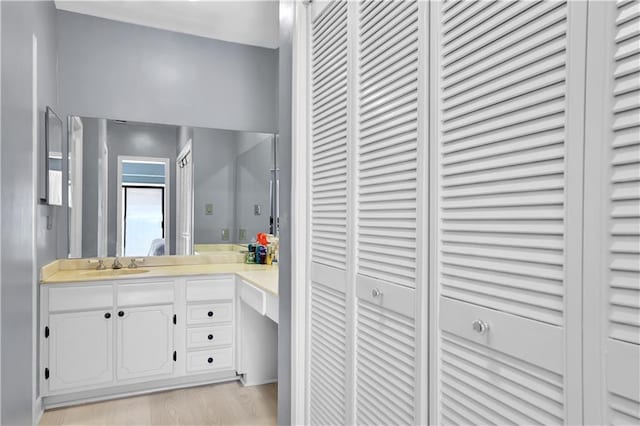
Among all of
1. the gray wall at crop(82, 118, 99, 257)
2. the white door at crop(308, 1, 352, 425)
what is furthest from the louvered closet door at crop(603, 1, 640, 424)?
the gray wall at crop(82, 118, 99, 257)

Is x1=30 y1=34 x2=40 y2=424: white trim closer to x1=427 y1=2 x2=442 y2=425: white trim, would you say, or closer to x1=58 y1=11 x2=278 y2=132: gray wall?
x1=58 y1=11 x2=278 y2=132: gray wall

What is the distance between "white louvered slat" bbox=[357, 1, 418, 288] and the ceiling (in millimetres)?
2131

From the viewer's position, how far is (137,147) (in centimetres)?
347

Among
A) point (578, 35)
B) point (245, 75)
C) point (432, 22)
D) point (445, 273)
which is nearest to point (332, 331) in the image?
point (445, 273)

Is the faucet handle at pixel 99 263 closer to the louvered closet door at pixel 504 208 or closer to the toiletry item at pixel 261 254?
the toiletry item at pixel 261 254

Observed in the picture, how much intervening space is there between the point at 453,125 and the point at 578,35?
320 millimetres

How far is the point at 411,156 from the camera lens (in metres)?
1.13

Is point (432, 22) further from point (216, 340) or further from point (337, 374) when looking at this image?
point (216, 340)

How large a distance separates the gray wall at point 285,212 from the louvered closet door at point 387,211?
0.55 meters

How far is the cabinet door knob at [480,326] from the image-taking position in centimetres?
89

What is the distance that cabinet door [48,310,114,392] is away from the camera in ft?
9.27

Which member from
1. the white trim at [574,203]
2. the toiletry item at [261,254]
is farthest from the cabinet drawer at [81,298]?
the white trim at [574,203]

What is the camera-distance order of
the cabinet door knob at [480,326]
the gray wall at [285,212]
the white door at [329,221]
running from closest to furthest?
the cabinet door knob at [480,326]
the white door at [329,221]
the gray wall at [285,212]

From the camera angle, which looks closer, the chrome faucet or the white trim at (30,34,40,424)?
the white trim at (30,34,40,424)
